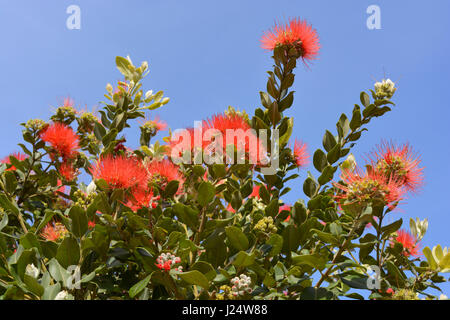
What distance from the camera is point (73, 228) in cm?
190

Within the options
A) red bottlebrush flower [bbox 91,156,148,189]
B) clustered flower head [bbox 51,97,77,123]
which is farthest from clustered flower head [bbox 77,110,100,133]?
red bottlebrush flower [bbox 91,156,148,189]

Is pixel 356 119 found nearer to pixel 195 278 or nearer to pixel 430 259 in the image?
pixel 430 259

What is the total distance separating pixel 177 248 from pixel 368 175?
92cm

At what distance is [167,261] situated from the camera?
1.72m

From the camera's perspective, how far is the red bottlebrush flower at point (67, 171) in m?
2.82

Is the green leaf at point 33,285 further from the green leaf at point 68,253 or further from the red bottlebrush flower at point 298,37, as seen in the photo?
the red bottlebrush flower at point 298,37

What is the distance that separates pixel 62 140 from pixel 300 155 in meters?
1.56

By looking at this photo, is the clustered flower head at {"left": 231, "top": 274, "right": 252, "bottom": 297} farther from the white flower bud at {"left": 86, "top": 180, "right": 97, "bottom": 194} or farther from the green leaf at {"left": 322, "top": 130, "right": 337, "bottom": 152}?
the green leaf at {"left": 322, "top": 130, "right": 337, "bottom": 152}

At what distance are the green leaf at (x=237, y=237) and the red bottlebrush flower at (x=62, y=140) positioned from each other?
1.53 m

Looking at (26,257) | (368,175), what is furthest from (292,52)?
(26,257)

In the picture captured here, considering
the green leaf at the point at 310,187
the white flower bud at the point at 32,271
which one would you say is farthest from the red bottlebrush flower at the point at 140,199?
the green leaf at the point at 310,187

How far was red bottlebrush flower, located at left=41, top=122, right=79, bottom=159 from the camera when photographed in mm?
2826

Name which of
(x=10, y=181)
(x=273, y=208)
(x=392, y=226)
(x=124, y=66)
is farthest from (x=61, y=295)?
(x=124, y=66)
